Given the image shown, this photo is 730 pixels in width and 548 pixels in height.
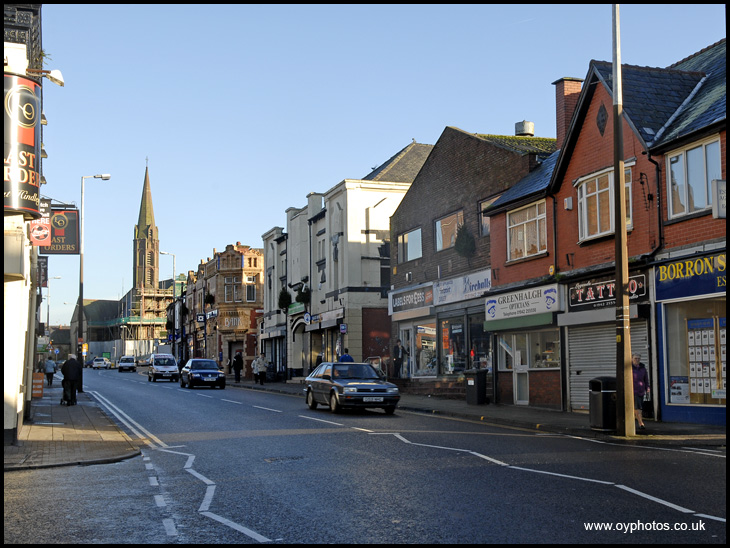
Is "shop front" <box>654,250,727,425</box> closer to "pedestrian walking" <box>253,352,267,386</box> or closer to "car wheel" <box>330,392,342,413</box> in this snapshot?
"car wheel" <box>330,392,342,413</box>

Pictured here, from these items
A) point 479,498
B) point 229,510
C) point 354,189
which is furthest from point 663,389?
point 354,189

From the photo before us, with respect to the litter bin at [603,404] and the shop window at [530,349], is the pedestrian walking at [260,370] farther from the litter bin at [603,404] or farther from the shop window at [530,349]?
the litter bin at [603,404]

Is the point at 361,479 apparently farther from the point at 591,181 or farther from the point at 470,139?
the point at 470,139

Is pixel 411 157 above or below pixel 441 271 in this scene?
above

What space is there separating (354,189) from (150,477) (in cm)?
3210

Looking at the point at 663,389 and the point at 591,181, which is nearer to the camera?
the point at 663,389

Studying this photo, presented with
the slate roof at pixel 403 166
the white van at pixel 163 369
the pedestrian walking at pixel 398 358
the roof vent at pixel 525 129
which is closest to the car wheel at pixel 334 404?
the pedestrian walking at pixel 398 358

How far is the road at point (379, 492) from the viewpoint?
25.0 ft

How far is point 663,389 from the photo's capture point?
19156 millimetres

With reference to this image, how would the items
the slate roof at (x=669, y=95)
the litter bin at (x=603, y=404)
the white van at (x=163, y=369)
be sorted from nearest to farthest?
the litter bin at (x=603, y=404) → the slate roof at (x=669, y=95) → the white van at (x=163, y=369)

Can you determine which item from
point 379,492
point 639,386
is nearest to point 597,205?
point 639,386

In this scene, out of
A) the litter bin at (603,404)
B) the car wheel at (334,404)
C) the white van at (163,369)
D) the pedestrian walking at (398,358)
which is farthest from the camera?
the white van at (163,369)

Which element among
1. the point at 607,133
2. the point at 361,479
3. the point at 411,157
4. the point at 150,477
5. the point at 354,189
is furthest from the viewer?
the point at 411,157

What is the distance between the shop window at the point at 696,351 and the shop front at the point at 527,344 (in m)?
4.77
